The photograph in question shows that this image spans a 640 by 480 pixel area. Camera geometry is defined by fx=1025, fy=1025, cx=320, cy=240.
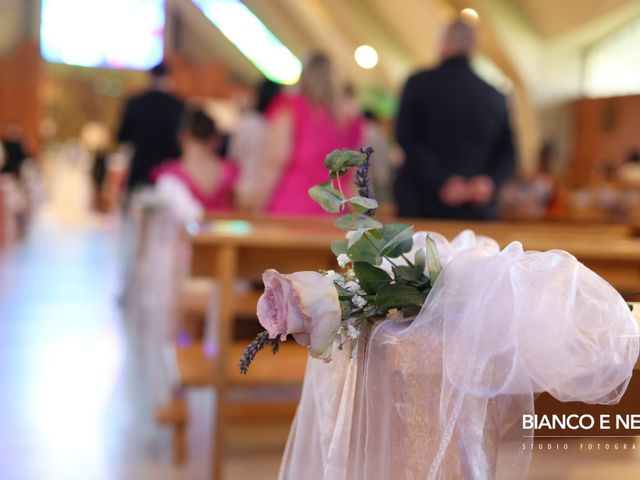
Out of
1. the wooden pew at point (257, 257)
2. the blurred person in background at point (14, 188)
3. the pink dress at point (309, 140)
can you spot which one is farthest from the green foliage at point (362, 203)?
the blurred person in background at point (14, 188)

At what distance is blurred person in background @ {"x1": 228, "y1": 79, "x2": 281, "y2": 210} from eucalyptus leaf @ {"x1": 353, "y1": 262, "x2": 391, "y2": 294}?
16.5ft

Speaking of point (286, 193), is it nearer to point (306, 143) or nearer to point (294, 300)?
point (306, 143)

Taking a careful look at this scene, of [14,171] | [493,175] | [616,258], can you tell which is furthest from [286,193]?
[14,171]

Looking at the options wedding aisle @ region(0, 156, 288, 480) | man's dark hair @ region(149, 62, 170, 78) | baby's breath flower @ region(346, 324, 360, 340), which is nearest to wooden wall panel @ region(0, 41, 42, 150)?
wedding aisle @ region(0, 156, 288, 480)

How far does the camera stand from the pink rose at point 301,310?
1084 millimetres

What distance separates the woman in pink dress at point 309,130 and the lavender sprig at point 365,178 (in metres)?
3.18

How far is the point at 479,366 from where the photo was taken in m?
1.11

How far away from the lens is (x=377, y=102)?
1530 centimetres

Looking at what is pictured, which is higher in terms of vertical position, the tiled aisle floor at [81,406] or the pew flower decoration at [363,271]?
the pew flower decoration at [363,271]

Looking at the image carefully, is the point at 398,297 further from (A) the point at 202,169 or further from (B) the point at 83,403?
(A) the point at 202,169

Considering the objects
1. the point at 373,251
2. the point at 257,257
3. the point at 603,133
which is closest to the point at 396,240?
the point at 373,251

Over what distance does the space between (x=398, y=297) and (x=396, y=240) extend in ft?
0.23

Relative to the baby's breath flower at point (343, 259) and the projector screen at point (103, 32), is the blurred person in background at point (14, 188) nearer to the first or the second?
the projector screen at point (103, 32)

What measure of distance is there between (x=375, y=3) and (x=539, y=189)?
7.44 metres
